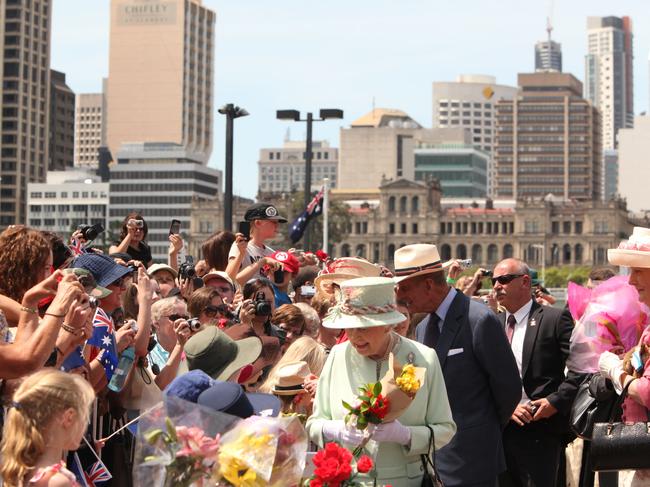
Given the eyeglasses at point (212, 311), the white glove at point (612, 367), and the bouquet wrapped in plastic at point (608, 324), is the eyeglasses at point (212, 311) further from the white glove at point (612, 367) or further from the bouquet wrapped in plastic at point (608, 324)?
the white glove at point (612, 367)

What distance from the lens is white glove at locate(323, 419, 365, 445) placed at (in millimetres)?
5724

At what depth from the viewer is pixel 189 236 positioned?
158m

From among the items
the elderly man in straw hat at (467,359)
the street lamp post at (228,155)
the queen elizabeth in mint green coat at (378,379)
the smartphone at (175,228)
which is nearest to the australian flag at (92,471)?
the queen elizabeth in mint green coat at (378,379)

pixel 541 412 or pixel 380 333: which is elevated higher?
pixel 380 333

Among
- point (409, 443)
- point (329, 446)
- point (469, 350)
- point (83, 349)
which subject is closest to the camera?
point (329, 446)

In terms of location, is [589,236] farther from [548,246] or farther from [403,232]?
[403,232]

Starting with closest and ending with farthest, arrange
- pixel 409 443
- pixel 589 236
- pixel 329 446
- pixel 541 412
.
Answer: pixel 329 446 → pixel 409 443 → pixel 541 412 → pixel 589 236

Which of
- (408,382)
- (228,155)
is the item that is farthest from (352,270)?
(228,155)

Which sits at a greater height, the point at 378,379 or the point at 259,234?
the point at 259,234

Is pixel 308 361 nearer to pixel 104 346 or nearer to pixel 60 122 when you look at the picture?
pixel 104 346

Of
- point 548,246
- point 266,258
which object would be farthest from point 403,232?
point 266,258

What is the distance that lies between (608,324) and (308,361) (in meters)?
1.60

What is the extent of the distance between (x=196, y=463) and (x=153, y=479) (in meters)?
0.16

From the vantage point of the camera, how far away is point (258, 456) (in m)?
4.78
